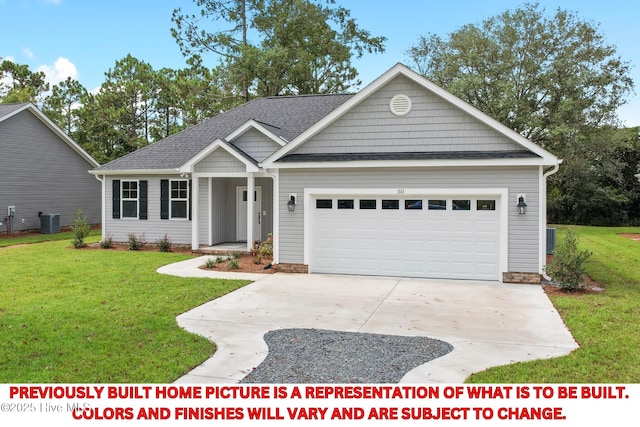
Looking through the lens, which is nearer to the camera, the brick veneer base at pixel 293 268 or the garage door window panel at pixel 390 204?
the garage door window panel at pixel 390 204

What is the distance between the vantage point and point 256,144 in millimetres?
16469

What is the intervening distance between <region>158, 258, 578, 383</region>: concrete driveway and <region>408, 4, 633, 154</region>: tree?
17.7 m

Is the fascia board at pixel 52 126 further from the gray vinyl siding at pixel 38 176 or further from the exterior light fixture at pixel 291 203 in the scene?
the exterior light fixture at pixel 291 203

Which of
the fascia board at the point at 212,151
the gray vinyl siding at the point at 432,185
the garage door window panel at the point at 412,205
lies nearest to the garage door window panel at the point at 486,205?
the gray vinyl siding at the point at 432,185

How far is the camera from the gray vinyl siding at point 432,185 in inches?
444

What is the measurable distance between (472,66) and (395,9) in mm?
8729

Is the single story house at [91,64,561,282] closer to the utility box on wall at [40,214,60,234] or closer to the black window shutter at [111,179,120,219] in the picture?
the black window shutter at [111,179,120,219]

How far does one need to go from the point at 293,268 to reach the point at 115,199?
8947mm

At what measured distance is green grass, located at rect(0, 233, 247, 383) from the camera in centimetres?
564

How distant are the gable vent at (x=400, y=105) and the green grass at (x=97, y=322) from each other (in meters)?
5.54

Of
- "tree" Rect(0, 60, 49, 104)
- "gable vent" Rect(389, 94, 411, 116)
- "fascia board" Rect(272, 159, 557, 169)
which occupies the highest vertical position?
"tree" Rect(0, 60, 49, 104)

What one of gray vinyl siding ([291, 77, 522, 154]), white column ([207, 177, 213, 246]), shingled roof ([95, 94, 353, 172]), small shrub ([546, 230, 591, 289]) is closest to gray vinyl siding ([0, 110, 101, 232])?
shingled roof ([95, 94, 353, 172])

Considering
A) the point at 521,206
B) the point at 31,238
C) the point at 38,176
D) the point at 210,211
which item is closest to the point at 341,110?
the point at 521,206

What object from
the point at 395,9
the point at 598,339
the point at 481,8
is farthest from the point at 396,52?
the point at 598,339
